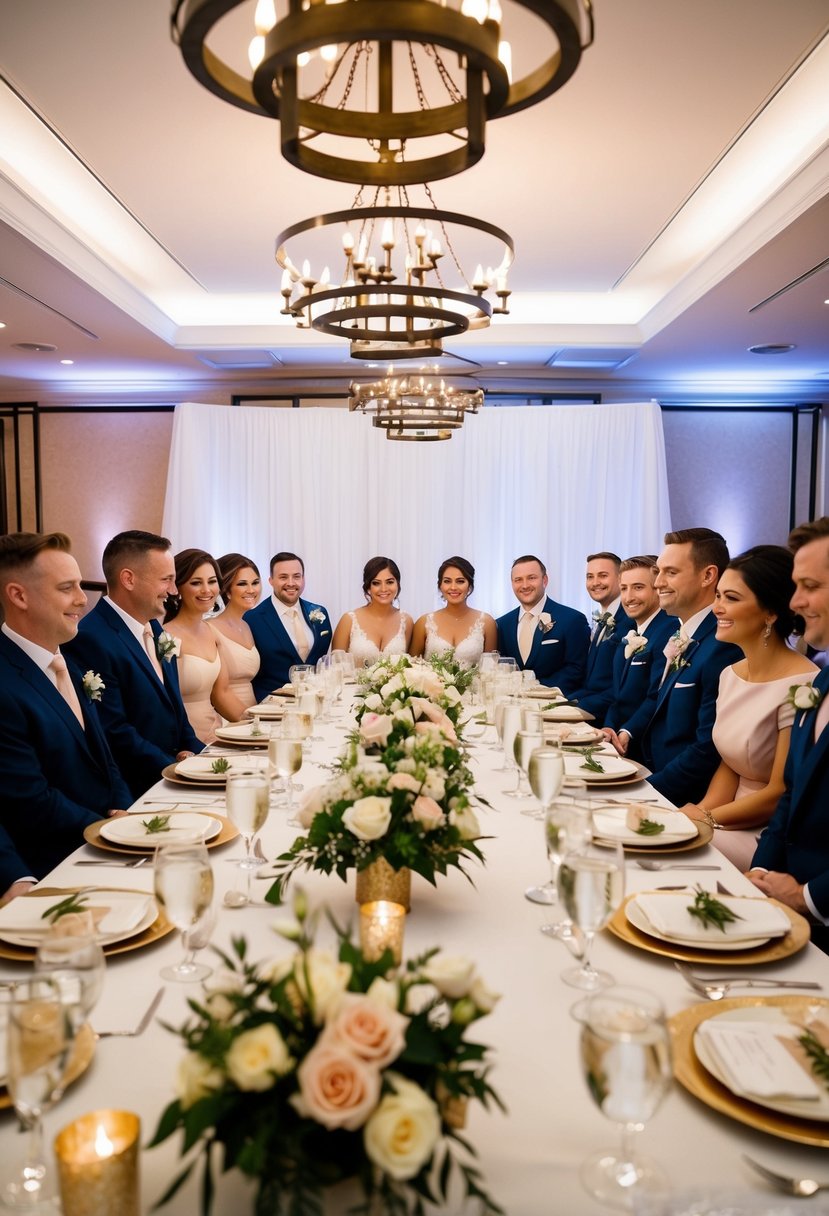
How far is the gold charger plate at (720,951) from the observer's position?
1.42 meters

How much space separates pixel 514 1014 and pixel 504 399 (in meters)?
7.81

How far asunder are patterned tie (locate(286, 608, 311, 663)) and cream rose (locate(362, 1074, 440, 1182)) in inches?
214

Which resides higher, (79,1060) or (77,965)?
(77,965)

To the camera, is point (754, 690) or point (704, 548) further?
point (704, 548)

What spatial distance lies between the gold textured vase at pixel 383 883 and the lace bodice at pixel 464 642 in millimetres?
4413

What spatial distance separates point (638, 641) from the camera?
4.39m

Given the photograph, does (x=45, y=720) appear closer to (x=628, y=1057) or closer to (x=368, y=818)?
(x=368, y=818)

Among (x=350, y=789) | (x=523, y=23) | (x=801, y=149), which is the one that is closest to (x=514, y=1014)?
(x=350, y=789)

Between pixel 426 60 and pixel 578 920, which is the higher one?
pixel 426 60

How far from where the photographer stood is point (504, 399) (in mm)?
8641

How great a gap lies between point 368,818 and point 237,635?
167 inches

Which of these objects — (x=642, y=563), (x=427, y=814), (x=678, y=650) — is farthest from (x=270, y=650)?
(x=427, y=814)

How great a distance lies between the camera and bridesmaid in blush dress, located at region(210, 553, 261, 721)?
514 centimetres

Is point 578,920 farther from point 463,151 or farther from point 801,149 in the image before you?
point 801,149
